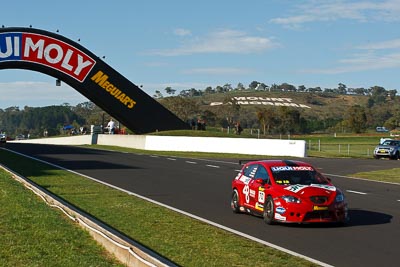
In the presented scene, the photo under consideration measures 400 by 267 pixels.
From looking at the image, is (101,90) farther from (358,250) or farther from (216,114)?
(216,114)

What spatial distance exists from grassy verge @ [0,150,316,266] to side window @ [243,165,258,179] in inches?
77.3

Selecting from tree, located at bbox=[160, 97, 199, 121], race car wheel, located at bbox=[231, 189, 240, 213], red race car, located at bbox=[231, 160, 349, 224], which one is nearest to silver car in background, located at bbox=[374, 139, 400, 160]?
red race car, located at bbox=[231, 160, 349, 224]

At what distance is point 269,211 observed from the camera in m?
13.5

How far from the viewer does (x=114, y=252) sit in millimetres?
9141

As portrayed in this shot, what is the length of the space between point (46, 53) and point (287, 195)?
41814mm

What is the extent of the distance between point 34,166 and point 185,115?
93.4 metres

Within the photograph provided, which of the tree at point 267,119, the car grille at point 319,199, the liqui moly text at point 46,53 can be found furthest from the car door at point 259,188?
the tree at point 267,119

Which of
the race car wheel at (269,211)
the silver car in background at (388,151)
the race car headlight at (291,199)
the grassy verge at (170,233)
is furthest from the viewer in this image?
the silver car in background at (388,151)

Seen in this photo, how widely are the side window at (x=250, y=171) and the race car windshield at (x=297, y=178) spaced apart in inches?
35.2

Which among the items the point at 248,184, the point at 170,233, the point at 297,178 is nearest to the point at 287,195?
the point at 297,178

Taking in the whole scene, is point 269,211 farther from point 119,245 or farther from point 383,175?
point 383,175

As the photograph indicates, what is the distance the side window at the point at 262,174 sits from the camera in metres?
14.3

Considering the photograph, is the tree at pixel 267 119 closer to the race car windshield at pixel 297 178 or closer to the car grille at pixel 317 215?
the race car windshield at pixel 297 178

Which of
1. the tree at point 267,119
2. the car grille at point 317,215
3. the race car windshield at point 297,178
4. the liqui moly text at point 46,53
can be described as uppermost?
the liqui moly text at point 46,53
